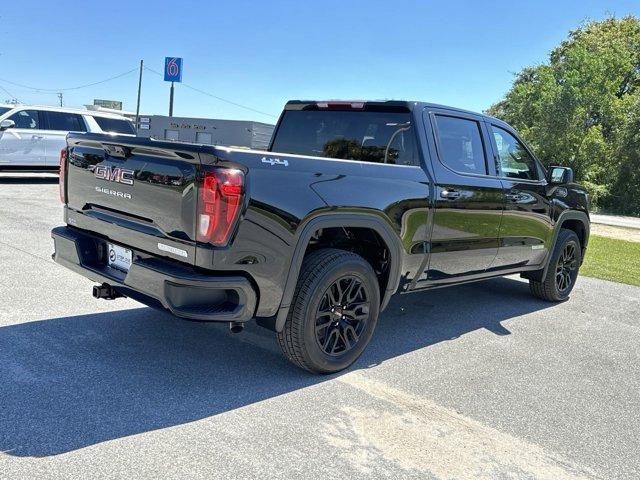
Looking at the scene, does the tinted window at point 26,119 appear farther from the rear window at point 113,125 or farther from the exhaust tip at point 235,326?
the exhaust tip at point 235,326

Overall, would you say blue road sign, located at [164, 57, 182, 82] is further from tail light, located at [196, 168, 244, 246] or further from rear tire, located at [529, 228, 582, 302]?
tail light, located at [196, 168, 244, 246]

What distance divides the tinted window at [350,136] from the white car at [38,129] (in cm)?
1016

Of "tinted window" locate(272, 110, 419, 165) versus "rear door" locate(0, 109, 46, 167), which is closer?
"tinted window" locate(272, 110, 419, 165)

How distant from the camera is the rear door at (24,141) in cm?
1414

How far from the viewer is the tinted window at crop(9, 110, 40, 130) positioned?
1423cm

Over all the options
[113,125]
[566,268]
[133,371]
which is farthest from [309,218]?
[113,125]

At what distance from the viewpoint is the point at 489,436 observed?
3.28 m

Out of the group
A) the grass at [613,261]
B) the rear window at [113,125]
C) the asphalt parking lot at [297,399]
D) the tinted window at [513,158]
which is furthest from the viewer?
the rear window at [113,125]

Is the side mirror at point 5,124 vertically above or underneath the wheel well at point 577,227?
above

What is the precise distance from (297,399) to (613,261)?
29.0 ft

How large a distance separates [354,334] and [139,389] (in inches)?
57.2

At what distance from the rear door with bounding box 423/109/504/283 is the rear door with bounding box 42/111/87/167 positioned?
39.9 ft

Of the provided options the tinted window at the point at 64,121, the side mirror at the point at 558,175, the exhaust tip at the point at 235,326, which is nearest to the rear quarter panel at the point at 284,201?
the exhaust tip at the point at 235,326

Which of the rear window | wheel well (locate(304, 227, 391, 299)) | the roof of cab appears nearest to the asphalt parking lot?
wheel well (locate(304, 227, 391, 299))
